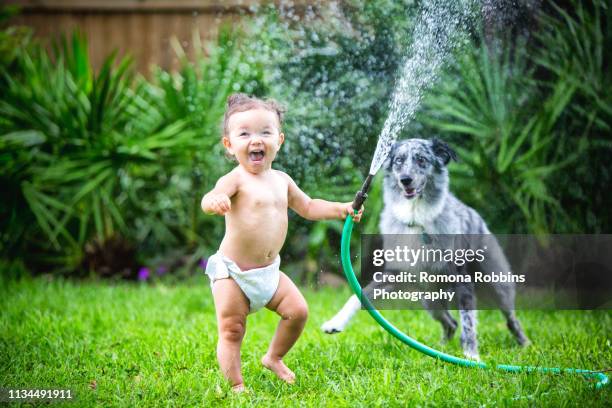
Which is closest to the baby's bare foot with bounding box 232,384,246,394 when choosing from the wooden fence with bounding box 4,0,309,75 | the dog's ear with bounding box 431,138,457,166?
the dog's ear with bounding box 431,138,457,166

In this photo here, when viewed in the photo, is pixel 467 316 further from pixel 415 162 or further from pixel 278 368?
pixel 278 368

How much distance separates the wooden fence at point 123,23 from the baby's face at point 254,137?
3556 millimetres

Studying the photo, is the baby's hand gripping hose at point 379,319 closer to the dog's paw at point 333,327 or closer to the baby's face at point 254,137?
the dog's paw at point 333,327

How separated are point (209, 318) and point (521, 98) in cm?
240

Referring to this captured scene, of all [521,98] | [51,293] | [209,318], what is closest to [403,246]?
[209,318]

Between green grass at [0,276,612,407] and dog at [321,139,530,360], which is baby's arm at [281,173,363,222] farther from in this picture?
green grass at [0,276,612,407]

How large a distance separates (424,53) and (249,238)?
1.31m

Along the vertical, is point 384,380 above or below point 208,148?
below

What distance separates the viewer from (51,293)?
4078 millimetres

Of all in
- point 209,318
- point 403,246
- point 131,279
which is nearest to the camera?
point 403,246

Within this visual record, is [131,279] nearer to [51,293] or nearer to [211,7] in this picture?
[51,293]

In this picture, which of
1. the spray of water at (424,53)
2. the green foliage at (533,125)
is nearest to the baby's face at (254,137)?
the spray of water at (424,53)

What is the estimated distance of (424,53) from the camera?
9.55ft

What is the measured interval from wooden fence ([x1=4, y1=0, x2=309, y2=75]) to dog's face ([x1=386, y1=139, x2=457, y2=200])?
11.0 ft
